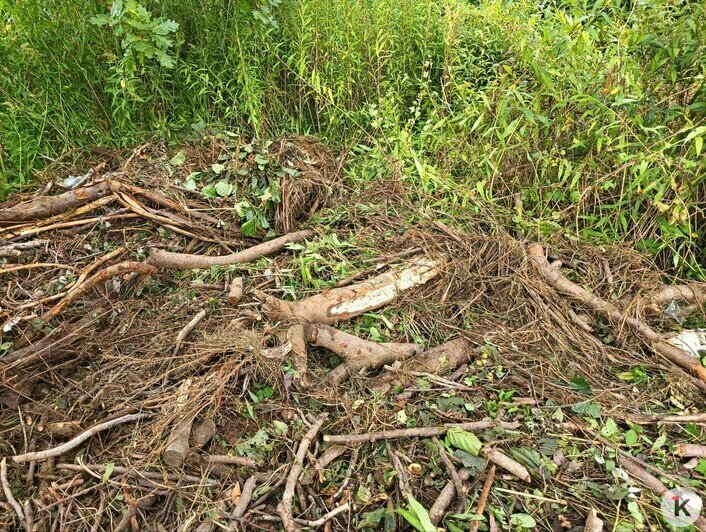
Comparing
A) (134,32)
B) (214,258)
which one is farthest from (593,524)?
(134,32)

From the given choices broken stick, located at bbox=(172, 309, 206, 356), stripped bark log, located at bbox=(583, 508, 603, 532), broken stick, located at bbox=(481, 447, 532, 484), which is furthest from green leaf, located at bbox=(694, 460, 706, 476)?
broken stick, located at bbox=(172, 309, 206, 356)

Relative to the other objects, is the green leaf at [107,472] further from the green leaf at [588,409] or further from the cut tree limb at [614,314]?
the cut tree limb at [614,314]

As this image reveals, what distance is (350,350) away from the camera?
7.54 ft

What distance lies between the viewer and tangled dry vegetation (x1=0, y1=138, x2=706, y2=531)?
1842 mm

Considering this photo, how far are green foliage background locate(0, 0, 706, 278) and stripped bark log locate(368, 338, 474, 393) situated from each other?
41.8 inches

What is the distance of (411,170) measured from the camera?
3.37m

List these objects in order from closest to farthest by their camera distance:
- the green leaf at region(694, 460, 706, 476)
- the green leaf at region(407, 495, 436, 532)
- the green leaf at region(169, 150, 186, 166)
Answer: the green leaf at region(407, 495, 436, 532), the green leaf at region(694, 460, 706, 476), the green leaf at region(169, 150, 186, 166)

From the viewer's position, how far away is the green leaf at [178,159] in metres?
3.32

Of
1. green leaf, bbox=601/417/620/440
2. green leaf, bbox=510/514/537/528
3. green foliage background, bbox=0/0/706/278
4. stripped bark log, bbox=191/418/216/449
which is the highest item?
green foliage background, bbox=0/0/706/278

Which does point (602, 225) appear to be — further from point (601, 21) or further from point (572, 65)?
point (601, 21)

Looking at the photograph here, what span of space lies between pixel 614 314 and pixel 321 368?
1611 mm

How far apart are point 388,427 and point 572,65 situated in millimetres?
2544

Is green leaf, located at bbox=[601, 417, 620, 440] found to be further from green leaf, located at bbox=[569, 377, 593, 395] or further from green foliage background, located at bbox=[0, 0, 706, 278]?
green foliage background, located at bbox=[0, 0, 706, 278]

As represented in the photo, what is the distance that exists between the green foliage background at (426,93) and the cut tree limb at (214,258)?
92 cm
